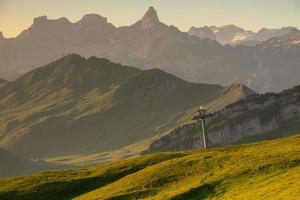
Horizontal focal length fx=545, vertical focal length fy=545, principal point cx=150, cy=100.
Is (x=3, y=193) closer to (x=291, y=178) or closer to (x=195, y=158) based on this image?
(x=195, y=158)

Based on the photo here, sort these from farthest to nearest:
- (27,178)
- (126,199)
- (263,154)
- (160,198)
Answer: (27,178)
(263,154)
(126,199)
(160,198)

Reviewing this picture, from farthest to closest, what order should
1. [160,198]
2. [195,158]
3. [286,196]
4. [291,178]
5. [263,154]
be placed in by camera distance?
[195,158] → [263,154] → [160,198] → [291,178] → [286,196]

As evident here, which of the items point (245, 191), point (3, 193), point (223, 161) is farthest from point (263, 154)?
point (3, 193)

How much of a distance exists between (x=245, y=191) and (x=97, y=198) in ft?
71.2

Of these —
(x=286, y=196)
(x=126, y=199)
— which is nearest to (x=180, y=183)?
(x=126, y=199)

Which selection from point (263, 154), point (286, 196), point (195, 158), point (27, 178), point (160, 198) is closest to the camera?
point (286, 196)

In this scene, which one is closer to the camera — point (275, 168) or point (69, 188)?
point (275, 168)

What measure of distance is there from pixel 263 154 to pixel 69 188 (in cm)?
2956

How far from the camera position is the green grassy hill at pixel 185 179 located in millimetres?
59406

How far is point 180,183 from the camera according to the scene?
71312mm

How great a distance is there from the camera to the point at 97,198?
71000 mm

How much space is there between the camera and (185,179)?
238 ft

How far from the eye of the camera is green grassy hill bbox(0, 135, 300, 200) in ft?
195

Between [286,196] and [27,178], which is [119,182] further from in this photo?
→ [286,196]
